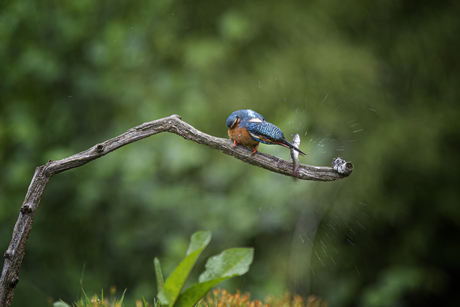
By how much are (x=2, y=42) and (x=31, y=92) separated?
30 cm

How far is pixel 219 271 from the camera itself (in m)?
Answer: 0.82

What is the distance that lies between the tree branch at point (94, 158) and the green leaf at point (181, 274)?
0.21 meters

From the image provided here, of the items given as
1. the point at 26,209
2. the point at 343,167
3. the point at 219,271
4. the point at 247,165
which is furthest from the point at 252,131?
the point at 247,165

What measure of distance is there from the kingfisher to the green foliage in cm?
23

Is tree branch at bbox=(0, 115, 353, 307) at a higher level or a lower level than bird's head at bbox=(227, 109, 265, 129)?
lower

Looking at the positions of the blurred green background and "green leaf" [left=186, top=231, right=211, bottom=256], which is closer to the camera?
"green leaf" [left=186, top=231, right=211, bottom=256]

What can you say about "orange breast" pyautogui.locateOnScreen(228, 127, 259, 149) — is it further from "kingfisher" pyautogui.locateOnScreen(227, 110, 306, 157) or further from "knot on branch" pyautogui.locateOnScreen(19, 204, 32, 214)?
"knot on branch" pyautogui.locateOnScreen(19, 204, 32, 214)

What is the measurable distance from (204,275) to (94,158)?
1.21ft

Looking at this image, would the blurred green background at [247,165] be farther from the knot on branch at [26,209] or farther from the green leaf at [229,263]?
the knot on branch at [26,209]

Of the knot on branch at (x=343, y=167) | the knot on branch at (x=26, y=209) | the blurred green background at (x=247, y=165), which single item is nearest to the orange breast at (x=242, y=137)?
the knot on branch at (x=343, y=167)

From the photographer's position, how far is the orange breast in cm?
85

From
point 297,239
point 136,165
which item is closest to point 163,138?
point 136,165

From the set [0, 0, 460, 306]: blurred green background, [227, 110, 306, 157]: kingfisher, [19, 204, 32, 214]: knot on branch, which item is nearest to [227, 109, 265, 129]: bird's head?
[227, 110, 306, 157]: kingfisher

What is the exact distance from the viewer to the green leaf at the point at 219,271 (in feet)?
2.61
